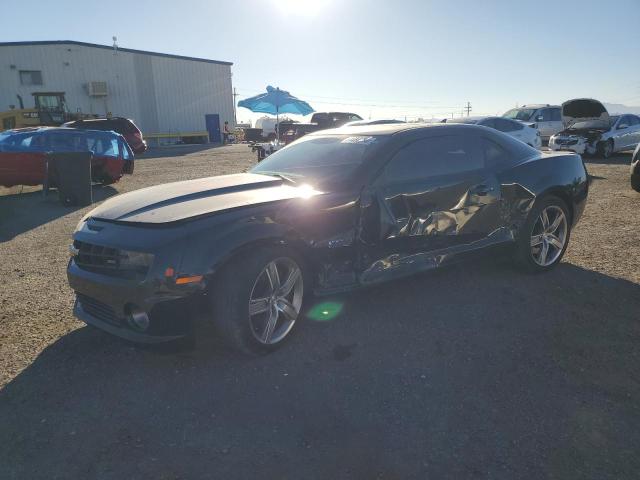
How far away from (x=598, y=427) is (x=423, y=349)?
1111 mm

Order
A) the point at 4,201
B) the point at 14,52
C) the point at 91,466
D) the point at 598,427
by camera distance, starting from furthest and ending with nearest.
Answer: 1. the point at 14,52
2. the point at 4,201
3. the point at 598,427
4. the point at 91,466

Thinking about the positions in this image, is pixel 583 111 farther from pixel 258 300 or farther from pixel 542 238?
pixel 258 300

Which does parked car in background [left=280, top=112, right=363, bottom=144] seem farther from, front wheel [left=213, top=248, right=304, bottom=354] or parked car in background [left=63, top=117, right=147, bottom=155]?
front wheel [left=213, top=248, right=304, bottom=354]

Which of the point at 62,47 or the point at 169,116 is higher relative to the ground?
the point at 62,47

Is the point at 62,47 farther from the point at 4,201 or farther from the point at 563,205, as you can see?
the point at 563,205

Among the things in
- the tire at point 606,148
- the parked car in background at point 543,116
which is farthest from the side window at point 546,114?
the tire at point 606,148

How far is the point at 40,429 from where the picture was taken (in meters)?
2.40

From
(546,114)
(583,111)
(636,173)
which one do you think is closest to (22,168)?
(636,173)

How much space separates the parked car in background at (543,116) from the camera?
17359 millimetres

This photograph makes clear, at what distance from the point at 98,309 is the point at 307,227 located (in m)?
1.47

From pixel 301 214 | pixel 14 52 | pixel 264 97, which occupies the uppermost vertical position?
pixel 14 52

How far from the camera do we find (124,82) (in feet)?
112

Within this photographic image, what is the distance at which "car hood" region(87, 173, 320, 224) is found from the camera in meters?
2.92

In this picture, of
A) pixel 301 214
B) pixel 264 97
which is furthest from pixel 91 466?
pixel 264 97
